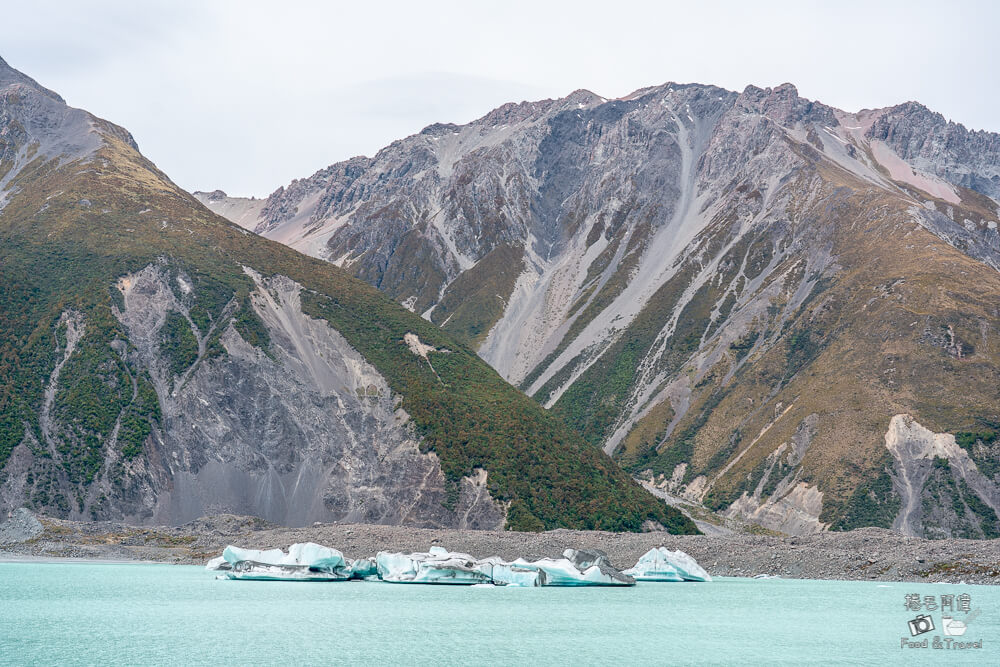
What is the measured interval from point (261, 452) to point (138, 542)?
28.8 meters

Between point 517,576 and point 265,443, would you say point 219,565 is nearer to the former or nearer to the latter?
point 517,576

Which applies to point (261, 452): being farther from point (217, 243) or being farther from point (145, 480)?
point (217, 243)

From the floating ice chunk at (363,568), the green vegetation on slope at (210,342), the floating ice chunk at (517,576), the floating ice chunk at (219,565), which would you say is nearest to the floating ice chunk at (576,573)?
the floating ice chunk at (517,576)

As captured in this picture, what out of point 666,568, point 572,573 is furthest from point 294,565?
point 666,568

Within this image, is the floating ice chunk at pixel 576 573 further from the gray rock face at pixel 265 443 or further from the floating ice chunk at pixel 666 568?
the gray rock face at pixel 265 443

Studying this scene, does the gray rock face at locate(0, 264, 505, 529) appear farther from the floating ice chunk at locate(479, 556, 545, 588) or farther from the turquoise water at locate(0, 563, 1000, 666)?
the turquoise water at locate(0, 563, 1000, 666)

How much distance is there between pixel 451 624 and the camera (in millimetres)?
55281

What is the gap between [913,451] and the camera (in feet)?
508

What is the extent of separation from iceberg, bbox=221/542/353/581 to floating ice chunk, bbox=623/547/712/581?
27.3 metres

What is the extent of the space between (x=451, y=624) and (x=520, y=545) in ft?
147

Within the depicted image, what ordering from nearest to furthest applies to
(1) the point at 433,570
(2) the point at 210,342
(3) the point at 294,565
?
(1) the point at 433,570
(3) the point at 294,565
(2) the point at 210,342

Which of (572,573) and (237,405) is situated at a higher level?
(237,405)

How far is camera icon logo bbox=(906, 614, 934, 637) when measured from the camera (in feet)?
172

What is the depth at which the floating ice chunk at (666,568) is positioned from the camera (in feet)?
288
